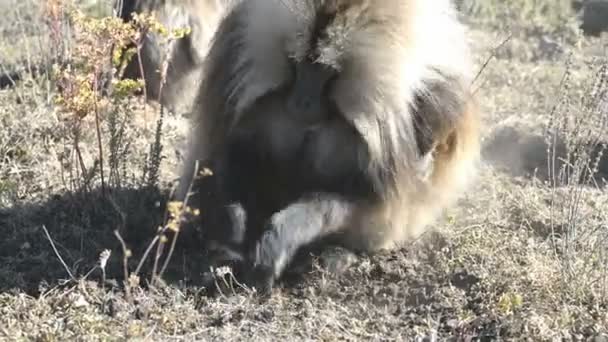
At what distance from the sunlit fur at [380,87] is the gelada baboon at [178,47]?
219 cm

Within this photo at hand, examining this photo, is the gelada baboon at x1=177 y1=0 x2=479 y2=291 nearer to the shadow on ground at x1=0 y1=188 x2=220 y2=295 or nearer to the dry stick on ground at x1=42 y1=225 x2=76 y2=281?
the shadow on ground at x1=0 y1=188 x2=220 y2=295

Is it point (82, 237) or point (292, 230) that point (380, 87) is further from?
point (82, 237)

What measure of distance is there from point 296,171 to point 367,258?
548 millimetres

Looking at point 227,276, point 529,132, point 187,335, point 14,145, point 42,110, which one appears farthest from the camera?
point 529,132

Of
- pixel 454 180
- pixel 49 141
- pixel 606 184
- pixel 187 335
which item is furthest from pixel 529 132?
pixel 187 335

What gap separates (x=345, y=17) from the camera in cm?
432

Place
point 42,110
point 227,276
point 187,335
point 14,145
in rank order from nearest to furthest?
point 187,335, point 227,276, point 14,145, point 42,110

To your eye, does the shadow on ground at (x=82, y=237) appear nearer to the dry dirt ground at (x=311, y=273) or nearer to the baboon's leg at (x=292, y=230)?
the dry dirt ground at (x=311, y=273)

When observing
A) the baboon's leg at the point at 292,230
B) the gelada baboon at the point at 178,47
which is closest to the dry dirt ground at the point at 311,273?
the baboon's leg at the point at 292,230

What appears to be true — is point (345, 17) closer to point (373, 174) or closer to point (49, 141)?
point (373, 174)

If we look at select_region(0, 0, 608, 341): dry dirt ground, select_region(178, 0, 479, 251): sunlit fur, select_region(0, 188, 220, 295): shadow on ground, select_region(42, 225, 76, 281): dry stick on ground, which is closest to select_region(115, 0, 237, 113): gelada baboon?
select_region(0, 0, 608, 341): dry dirt ground

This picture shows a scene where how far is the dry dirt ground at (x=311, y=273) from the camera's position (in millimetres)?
4316

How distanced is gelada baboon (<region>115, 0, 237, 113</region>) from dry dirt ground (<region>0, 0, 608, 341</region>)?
2.71ft

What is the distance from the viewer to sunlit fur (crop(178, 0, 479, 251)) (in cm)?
437
